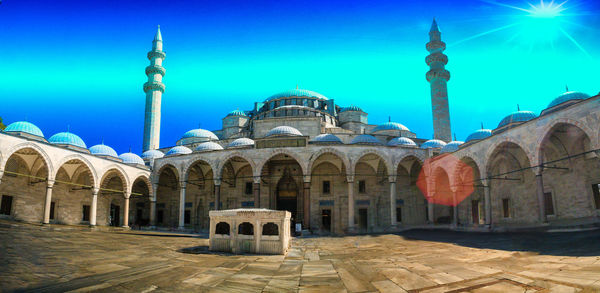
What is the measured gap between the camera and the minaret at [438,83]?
3020 centimetres

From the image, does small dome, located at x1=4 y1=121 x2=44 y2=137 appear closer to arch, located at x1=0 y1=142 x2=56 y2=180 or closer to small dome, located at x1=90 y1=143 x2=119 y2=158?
small dome, located at x1=90 y1=143 x2=119 y2=158

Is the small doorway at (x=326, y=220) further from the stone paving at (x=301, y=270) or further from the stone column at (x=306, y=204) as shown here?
the stone paving at (x=301, y=270)

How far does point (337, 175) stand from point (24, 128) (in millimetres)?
20972

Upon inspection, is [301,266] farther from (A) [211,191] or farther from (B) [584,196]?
(A) [211,191]

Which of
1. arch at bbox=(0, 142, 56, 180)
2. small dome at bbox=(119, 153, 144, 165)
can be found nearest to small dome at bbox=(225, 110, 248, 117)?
small dome at bbox=(119, 153, 144, 165)

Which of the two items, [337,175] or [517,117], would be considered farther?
[337,175]

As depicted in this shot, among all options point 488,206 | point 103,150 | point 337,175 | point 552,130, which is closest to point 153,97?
point 103,150

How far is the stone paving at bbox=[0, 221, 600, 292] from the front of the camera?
5988 millimetres

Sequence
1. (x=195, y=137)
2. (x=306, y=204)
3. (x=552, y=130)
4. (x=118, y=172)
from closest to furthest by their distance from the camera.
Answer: (x=552, y=130)
(x=306, y=204)
(x=118, y=172)
(x=195, y=137)

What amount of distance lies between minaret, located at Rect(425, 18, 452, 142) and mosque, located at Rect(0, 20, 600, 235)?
92mm

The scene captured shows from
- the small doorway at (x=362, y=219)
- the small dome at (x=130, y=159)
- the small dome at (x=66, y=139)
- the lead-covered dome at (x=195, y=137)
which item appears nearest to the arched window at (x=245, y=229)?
the small doorway at (x=362, y=219)

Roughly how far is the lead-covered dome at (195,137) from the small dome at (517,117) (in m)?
23.9

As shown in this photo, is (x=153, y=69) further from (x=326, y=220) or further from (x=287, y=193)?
(x=326, y=220)

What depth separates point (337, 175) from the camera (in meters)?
24.6
